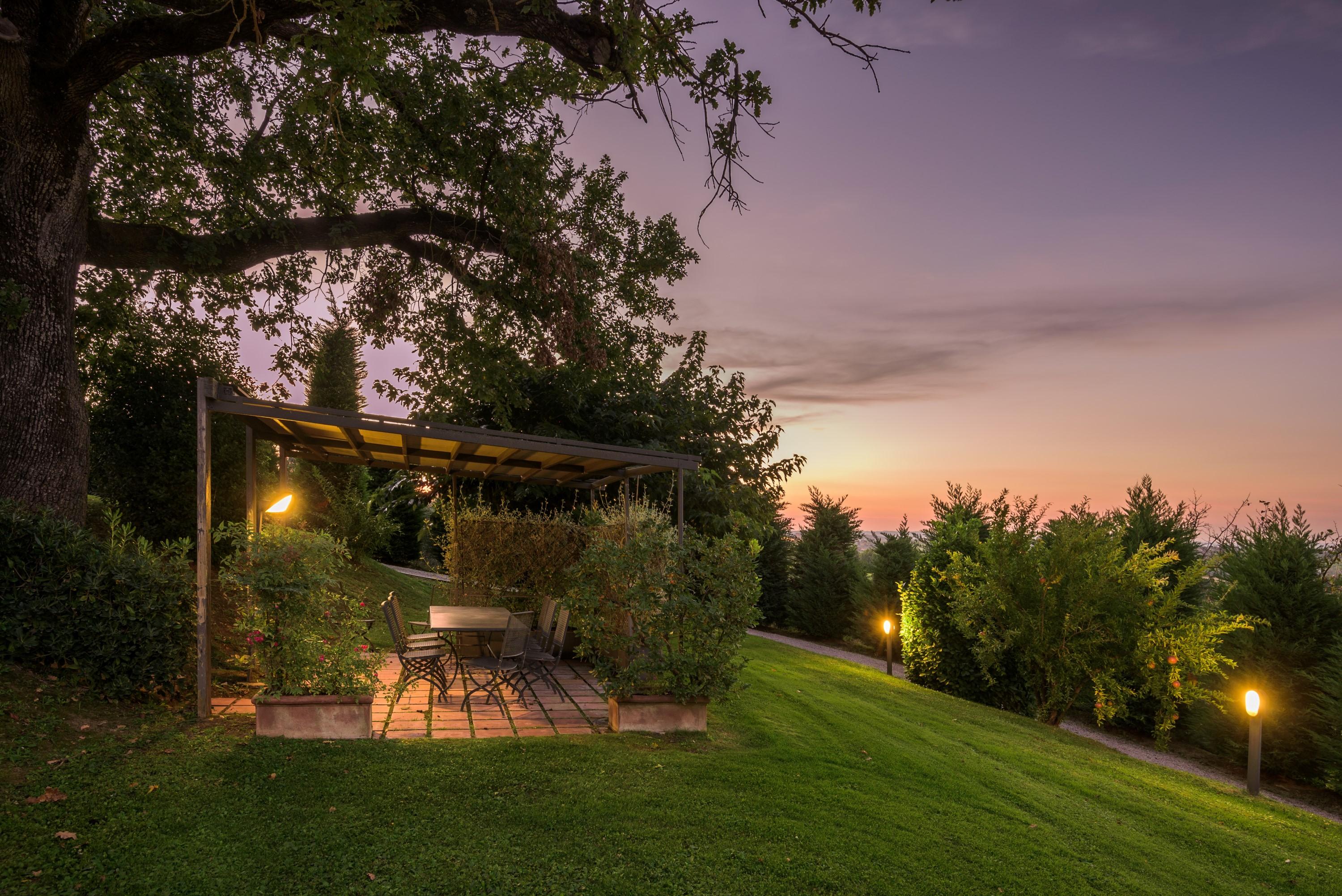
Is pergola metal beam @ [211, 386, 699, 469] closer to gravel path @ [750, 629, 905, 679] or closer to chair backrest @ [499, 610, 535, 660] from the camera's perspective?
chair backrest @ [499, 610, 535, 660]

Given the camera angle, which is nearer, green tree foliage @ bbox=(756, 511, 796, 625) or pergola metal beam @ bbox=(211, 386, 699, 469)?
pergola metal beam @ bbox=(211, 386, 699, 469)

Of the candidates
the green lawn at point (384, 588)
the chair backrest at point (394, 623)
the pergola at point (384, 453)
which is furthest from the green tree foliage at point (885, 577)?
the chair backrest at point (394, 623)

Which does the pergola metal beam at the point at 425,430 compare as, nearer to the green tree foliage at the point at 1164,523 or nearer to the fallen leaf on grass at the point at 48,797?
→ the fallen leaf on grass at the point at 48,797

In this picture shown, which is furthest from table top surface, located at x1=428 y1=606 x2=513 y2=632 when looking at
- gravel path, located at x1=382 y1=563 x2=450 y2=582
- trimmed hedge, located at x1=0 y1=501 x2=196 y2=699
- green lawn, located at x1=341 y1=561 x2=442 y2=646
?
gravel path, located at x1=382 y1=563 x2=450 y2=582

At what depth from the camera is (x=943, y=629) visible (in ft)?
37.3

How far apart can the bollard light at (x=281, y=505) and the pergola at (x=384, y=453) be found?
1.04 feet

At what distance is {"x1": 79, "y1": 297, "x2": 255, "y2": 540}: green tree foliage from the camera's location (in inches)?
306

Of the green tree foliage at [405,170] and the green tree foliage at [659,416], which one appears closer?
the green tree foliage at [405,170]

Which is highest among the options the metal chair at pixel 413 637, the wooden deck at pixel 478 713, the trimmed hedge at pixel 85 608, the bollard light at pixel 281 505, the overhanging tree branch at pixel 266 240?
the overhanging tree branch at pixel 266 240

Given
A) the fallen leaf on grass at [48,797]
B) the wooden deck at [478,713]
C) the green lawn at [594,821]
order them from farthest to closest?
1. the wooden deck at [478,713]
2. the fallen leaf on grass at [48,797]
3. the green lawn at [594,821]

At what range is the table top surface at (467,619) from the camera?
645cm

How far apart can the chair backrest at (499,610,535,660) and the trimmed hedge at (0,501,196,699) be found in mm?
2537

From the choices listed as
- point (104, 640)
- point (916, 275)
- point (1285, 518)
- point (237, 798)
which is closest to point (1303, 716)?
point (1285, 518)

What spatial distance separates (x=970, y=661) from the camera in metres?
11.0
